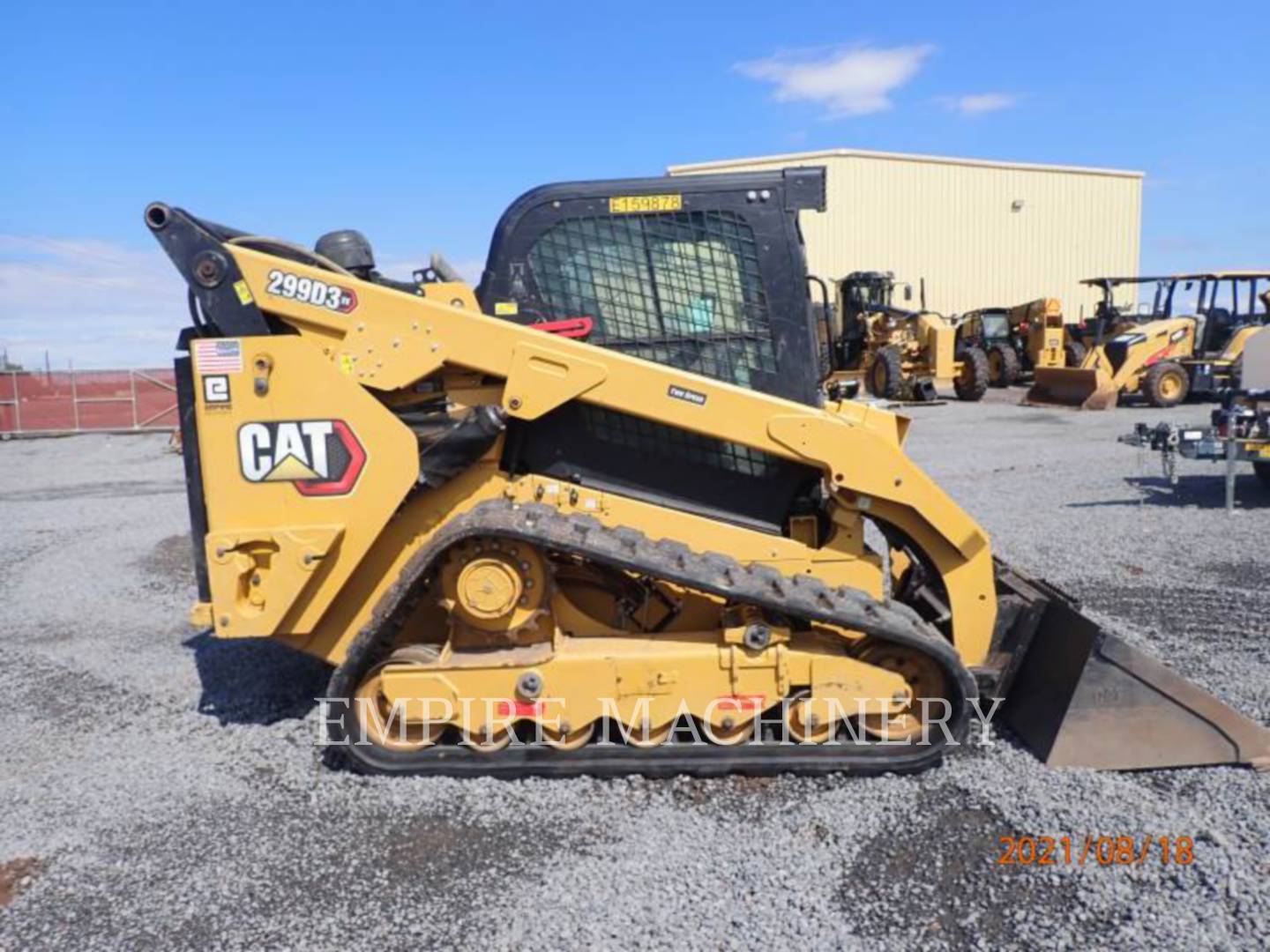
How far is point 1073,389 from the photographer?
20922 millimetres

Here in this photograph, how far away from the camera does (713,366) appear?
4219 mm

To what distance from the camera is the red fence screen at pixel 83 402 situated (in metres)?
24.4

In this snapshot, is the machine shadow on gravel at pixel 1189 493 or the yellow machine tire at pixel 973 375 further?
the yellow machine tire at pixel 973 375

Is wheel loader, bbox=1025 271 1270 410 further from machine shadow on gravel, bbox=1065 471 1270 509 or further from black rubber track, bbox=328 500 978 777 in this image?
black rubber track, bbox=328 500 978 777

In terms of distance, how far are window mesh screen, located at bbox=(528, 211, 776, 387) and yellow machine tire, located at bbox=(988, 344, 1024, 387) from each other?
22717mm

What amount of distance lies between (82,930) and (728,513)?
2973 mm

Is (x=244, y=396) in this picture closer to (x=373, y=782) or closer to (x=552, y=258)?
(x=552, y=258)

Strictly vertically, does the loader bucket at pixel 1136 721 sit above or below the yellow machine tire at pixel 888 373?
below

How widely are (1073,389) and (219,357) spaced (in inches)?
827

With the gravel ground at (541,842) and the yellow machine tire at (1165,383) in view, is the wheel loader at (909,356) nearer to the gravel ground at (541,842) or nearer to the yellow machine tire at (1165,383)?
the yellow machine tire at (1165,383)

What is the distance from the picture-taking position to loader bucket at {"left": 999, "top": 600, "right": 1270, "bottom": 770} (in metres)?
3.76

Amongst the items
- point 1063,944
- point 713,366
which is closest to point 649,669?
point 713,366
